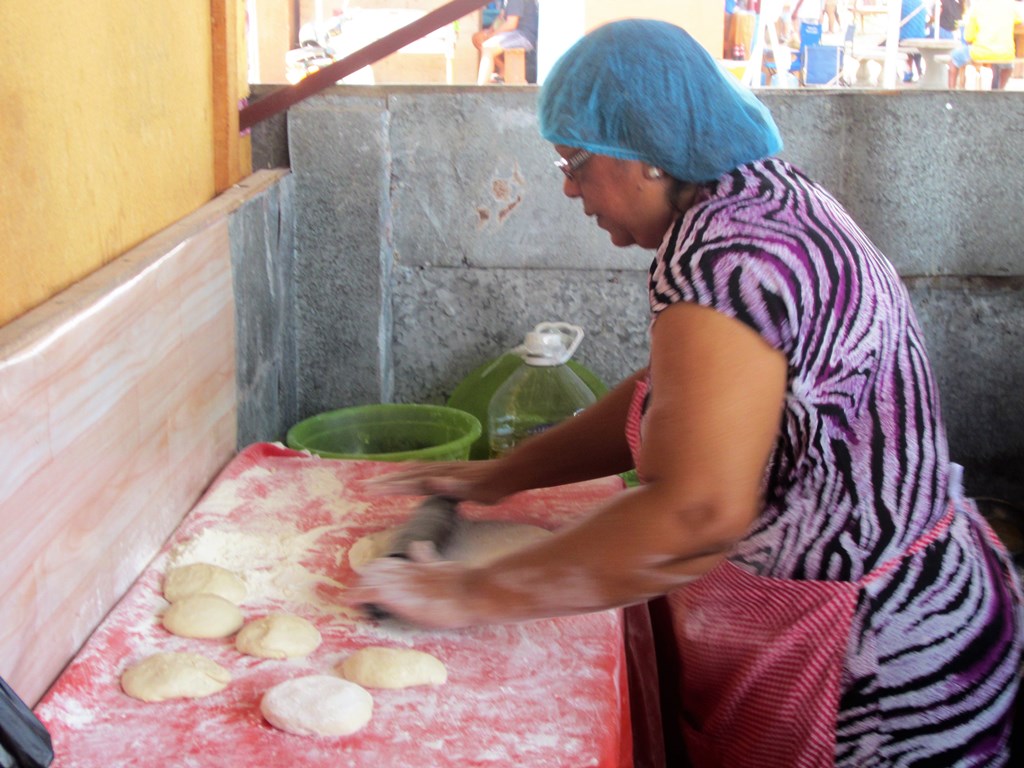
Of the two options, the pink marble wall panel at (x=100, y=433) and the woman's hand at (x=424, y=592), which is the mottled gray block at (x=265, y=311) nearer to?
the pink marble wall panel at (x=100, y=433)

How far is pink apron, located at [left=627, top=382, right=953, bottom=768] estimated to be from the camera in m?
1.58

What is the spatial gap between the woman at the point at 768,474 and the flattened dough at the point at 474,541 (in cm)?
23

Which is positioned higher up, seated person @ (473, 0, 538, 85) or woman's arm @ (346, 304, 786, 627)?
seated person @ (473, 0, 538, 85)

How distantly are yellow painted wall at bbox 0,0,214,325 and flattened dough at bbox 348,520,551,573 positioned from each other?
662mm

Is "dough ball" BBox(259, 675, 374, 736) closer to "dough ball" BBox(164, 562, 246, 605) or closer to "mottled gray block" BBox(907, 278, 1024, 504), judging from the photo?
"dough ball" BBox(164, 562, 246, 605)

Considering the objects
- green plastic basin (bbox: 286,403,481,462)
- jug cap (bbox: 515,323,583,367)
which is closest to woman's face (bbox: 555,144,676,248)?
green plastic basin (bbox: 286,403,481,462)

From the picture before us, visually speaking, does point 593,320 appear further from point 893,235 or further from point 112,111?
point 112,111

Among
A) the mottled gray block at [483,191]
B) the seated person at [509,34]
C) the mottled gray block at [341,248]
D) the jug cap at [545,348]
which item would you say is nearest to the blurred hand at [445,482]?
the jug cap at [545,348]

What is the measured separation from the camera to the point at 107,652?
163cm

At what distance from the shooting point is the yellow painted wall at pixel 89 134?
5.06ft

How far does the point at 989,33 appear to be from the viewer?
839cm

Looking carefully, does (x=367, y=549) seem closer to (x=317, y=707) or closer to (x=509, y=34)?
(x=317, y=707)

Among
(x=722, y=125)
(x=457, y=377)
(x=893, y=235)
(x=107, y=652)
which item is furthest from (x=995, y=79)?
(x=107, y=652)

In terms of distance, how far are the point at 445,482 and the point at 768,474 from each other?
2.60 ft
